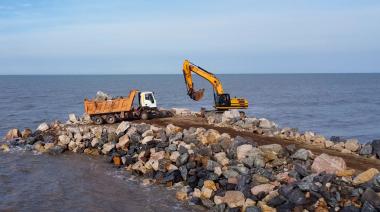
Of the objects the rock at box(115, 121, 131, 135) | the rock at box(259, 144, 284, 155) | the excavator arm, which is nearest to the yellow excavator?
the excavator arm

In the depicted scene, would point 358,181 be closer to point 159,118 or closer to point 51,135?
point 159,118

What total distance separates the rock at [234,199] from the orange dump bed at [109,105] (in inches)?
653

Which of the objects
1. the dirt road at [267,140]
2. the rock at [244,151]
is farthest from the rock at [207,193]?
the dirt road at [267,140]

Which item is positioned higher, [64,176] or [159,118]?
[159,118]

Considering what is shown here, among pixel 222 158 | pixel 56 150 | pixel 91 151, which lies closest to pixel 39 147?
pixel 56 150

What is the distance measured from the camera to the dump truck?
108 ft

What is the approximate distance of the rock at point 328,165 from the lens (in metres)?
18.8

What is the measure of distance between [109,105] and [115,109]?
51cm

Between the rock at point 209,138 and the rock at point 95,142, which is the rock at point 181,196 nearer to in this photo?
the rock at point 209,138

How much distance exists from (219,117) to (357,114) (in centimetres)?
2887

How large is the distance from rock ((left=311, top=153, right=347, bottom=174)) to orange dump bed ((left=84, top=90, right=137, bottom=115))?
17.0 metres

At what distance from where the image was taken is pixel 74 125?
33281 mm

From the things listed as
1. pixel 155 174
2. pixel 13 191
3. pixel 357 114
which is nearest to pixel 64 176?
pixel 13 191

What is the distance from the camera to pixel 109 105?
109 ft
